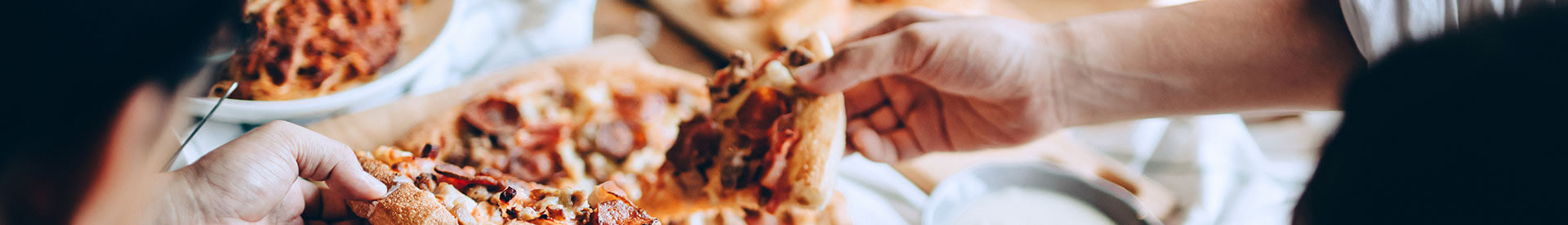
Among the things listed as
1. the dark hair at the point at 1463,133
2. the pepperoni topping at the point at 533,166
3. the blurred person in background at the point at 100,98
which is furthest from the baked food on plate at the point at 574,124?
the dark hair at the point at 1463,133

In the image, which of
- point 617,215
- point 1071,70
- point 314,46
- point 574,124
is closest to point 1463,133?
point 617,215

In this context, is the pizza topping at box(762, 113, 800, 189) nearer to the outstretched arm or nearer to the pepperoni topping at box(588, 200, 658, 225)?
the outstretched arm

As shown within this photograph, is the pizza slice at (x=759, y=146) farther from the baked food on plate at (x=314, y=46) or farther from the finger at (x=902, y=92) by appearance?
the baked food on plate at (x=314, y=46)

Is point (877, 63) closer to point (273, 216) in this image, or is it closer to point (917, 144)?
point (917, 144)

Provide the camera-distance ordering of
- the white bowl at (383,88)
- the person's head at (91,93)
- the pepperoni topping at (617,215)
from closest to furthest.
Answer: the person's head at (91,93)
the pepperoni topping at (617,215)
the white bowl at (383,88)

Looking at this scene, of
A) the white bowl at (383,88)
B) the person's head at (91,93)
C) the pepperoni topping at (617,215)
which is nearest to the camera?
the person's head at (91,93)

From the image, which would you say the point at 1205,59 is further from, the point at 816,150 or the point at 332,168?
the point at 332,168

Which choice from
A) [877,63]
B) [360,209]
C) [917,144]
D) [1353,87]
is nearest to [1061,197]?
[917,144]
